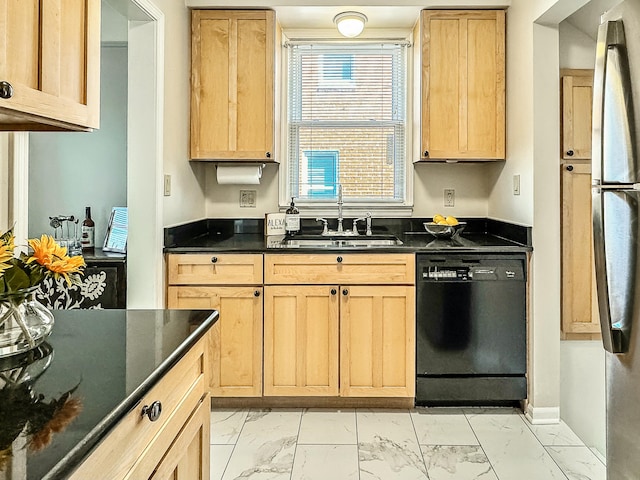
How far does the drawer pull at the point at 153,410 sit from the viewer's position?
2.93 ft

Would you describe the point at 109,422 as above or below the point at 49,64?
below

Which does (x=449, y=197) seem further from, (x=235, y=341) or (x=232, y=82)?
(x=235, y=341)

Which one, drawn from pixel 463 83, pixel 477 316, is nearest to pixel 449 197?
pixel 463 83

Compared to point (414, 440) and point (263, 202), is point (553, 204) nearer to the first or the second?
point (414, 440)

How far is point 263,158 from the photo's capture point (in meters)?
3.13

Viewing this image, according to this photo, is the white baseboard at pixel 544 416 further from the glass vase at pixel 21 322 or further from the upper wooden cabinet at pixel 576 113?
the glass vase at pixel 21 322

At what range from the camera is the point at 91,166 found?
323 centimetres

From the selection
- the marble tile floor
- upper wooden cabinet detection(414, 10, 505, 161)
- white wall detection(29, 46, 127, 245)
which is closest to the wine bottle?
white wall detection(29, 46, 127, 245)

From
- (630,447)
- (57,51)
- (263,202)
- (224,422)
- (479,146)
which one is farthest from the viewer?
(263,202)

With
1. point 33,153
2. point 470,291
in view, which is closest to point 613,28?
point 470,291

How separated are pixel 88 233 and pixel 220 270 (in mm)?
981

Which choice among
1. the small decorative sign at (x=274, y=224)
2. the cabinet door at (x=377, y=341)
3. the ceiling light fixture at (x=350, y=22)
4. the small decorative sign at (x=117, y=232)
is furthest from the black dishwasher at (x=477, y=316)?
the small decorative sign at (x=117, y=232)

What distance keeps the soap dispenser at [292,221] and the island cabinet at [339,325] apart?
66cm

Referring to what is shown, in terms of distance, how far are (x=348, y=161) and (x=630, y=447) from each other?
247cm
